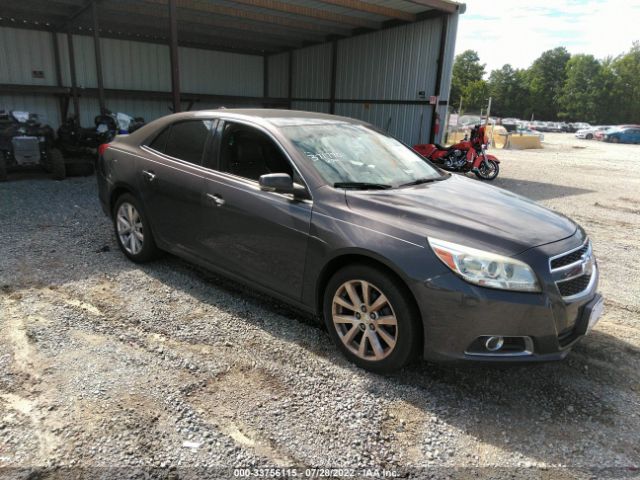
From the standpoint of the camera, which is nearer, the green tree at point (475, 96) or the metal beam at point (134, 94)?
the metal beam at point (134, 94)

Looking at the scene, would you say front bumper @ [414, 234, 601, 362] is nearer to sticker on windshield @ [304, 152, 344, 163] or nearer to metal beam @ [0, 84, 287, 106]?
sticker on windshield @ [304, 152, 344, 163]

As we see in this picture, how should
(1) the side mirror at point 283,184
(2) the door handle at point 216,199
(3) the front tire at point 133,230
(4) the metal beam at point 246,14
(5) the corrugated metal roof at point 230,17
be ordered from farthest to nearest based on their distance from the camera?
1. (4) the metal beam at point 246,14
2. (5) the corrugated metal roof at point 230,17
3. (3) the front tire at point 133,230
4. (2) the door handle at point 216,199
5. (1) the side mirror at point 283,184

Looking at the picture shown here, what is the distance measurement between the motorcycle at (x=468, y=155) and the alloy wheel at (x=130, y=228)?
9113 millimetres

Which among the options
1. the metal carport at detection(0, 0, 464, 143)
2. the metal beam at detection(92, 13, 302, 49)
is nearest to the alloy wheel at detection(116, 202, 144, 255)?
the metal carport at detection(0, 0, 464, 143)

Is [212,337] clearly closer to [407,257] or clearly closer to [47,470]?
[47,470]

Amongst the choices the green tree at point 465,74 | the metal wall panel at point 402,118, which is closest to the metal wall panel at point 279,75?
the metal wall panel at point 402,118

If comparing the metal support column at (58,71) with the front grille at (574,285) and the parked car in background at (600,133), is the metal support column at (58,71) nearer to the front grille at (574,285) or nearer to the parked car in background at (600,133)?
the front grille at (574,285)

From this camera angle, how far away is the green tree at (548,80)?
90562 millimetres

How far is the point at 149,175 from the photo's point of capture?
13.8 ft

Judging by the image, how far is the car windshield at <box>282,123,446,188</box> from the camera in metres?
3.29

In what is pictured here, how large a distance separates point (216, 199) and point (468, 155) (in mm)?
9907

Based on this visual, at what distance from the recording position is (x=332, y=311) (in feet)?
9.91

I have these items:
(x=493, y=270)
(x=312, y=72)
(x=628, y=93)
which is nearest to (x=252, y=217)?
(x=493, y=270)

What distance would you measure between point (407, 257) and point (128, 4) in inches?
478
